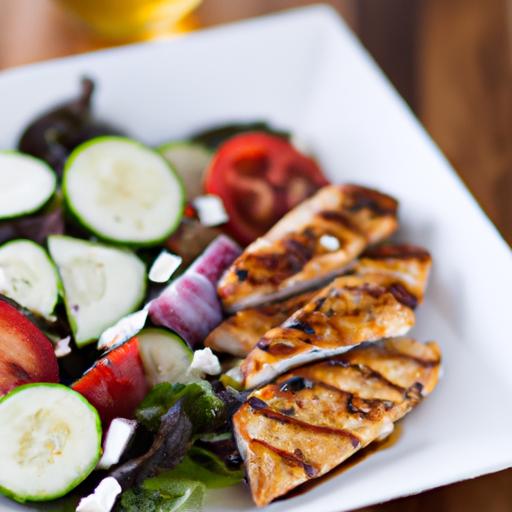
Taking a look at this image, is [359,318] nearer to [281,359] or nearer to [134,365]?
[281,359]

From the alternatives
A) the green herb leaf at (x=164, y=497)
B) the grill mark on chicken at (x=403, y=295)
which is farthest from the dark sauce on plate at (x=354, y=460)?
the grill mark on chicken at (x=403, y=295)

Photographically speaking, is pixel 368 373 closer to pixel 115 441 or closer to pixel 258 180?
pixel 115 441

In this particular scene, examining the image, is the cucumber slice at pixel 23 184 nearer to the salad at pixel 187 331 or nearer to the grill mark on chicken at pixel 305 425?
the salad at pixel 187 331

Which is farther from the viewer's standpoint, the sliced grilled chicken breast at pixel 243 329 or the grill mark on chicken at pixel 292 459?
the sliced grilled chicken breast at pixel 243 329

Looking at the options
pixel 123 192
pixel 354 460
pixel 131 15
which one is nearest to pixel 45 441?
pixel 354 460

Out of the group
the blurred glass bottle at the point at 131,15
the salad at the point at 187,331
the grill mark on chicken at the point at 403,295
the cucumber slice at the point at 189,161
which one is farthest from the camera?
the blurred glass bottle at the point at 131,15

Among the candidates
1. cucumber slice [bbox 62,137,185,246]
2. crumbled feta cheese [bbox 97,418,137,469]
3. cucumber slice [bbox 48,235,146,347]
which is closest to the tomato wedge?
cucumber slice [bbox 62,137,185,246]

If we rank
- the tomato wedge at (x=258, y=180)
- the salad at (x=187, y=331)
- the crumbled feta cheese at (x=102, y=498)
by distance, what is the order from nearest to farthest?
the crumbled feta cheese at (x=102, y=498) < the salad at (x=187, y=331) < the tomato wedge at (x=258, y=180)
